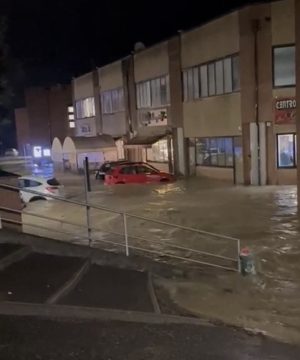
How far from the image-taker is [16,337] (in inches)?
209

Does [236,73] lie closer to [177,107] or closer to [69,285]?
[177,107]

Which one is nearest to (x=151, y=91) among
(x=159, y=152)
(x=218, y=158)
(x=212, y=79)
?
(x=159, y=152)

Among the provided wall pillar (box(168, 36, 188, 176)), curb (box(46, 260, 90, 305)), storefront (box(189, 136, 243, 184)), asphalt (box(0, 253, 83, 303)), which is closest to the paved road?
curb (box(46, 260, 90, 305))

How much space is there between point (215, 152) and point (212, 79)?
14.4 ft

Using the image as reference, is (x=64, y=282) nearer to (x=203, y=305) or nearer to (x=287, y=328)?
(x=203, y=305)

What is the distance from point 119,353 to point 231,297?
13.9 feet

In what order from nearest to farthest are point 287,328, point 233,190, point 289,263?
1. point 287,328
2. point 289,263
3. point 233,190

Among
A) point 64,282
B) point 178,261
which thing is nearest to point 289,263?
point 178,261

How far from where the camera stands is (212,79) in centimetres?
3275

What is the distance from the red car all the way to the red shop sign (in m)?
8.20

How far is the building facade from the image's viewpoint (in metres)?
28.7

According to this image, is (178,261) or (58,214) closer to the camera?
(178,261)

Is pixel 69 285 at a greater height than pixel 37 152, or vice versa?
pixel 69 285

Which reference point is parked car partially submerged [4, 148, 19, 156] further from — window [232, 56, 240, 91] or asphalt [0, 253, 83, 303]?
asphalt [0, 253, 83, 303]
